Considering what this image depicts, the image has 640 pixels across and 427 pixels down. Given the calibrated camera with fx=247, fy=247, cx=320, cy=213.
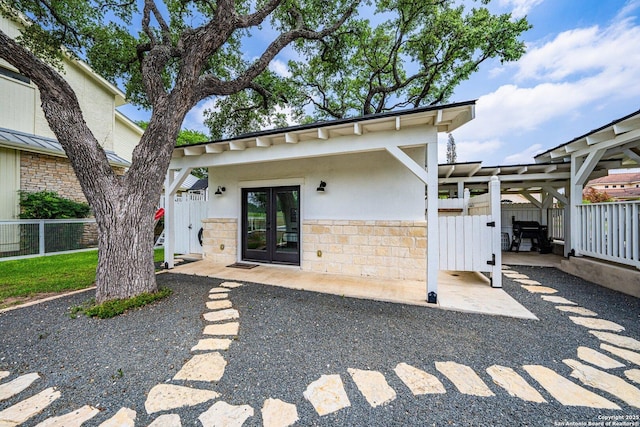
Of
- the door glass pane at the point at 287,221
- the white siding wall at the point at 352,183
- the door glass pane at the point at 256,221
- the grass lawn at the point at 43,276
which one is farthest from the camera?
the door glass pane at the point at 256,221

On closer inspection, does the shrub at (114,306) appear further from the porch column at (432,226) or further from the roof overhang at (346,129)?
the porch column at (432,226)

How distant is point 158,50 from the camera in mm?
4281

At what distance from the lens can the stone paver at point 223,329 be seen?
2801 millimetres

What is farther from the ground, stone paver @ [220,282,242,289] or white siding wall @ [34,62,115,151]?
white siding wall @ [34,62,115,151]

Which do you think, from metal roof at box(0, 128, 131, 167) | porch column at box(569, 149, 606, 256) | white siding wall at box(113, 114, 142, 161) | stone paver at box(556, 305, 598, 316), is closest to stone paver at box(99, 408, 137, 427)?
stone paver at box(556, 305, 598, 316)

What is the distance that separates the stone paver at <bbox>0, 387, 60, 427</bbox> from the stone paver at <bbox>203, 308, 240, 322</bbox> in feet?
4.60

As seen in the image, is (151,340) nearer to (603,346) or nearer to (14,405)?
(14,405)

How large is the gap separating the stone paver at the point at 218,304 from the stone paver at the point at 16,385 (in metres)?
1.66

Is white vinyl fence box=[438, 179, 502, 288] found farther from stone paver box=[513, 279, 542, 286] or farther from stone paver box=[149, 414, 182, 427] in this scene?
stone paver box=[149, 414, 182, 427]

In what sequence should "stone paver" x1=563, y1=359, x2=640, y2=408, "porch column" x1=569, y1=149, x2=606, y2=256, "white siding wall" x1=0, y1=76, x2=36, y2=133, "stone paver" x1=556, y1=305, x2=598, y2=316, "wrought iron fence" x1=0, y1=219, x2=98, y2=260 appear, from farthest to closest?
"white siding wall" x1=0, y1=76, x2=36, y2=133, "wrought iron fence" x1=0, y1=219, x2=98, y2=260, "porch column" x1=569, y1=149, x2=606, y2=256, "stone paver" x1=556, y1=305, x2=598, y2=316, "stone paver" x1=563, y1=359, x2=640, y2=408

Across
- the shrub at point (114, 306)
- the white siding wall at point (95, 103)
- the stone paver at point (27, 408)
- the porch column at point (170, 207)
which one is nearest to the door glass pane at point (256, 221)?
the porch column at point (170, 207)

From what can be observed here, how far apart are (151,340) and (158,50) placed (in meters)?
4.60

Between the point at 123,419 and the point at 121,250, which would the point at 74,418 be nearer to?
the point at 123,419

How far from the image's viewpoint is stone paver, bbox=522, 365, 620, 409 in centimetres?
178
